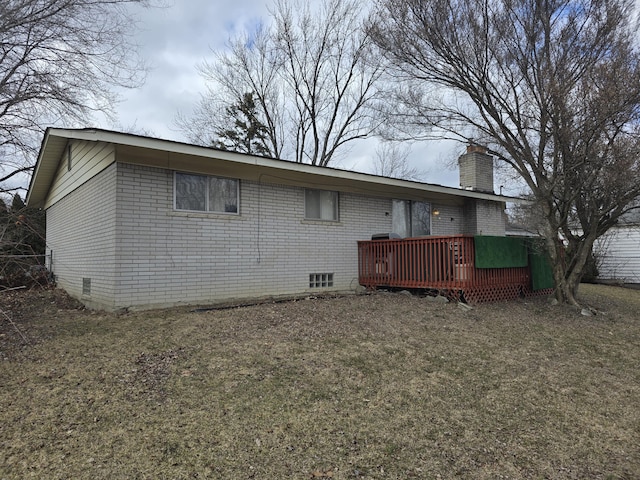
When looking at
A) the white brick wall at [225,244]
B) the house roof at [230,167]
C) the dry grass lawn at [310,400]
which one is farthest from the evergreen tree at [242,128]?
the dry grass lawn at [310,400]

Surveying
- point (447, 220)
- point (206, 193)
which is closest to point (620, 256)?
point (447, 220)

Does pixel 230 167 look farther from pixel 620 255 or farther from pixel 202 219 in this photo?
pixel 620 255

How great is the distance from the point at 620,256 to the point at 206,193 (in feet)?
60.1

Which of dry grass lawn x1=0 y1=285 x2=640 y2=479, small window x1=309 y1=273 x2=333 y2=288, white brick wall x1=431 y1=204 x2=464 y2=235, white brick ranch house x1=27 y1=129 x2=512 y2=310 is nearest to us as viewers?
dry grass lawn x1=0 y1=285 x2=640 y2=479

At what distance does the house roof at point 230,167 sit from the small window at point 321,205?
0.71 ft

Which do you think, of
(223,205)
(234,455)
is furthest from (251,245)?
(234,455)

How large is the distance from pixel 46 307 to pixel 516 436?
8.64m

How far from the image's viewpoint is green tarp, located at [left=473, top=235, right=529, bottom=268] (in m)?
8.34

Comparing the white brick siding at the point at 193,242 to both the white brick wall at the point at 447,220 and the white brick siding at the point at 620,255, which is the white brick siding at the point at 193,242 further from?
the white brick siding at the point at 620,255

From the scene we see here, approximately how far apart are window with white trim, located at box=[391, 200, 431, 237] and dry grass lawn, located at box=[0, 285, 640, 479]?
211 inches

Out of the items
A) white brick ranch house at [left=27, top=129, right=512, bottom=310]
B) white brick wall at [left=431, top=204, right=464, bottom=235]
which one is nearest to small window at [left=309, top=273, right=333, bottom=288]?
white brick ranch house at [left=27, top=129, right=512, bottom=310]

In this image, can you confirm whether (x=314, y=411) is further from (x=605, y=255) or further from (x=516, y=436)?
(x=605, y=255)

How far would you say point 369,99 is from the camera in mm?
20875

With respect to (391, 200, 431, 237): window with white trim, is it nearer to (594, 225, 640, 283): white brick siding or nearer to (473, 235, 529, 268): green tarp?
(473, 235, 529, 268): green tarp
